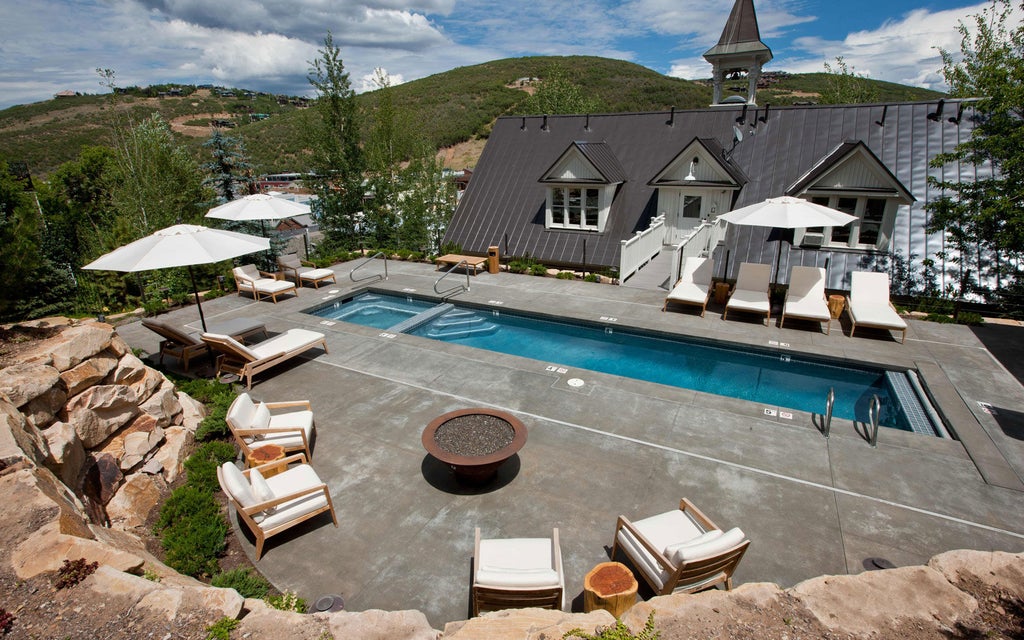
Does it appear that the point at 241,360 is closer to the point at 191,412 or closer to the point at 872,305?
the point at 191,412

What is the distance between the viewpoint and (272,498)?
18.2 ft

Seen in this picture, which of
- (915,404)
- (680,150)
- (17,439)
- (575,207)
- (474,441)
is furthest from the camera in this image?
(575,207)

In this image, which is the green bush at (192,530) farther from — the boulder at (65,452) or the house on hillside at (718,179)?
the house on hillside at (718,179)

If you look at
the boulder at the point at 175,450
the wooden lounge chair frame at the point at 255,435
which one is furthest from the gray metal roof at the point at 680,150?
the boulder at the point at 175,450

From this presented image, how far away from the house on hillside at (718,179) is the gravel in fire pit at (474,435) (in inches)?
389

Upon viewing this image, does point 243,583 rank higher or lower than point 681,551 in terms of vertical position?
lower

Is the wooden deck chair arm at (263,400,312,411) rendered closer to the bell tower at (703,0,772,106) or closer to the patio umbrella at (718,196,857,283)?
the patio umbrella at (718,196,857,283)

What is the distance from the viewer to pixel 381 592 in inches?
192

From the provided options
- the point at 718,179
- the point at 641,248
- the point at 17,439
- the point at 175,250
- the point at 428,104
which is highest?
the point at 428,104

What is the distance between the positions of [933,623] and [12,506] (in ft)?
25.8

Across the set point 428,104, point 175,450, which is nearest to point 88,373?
point 175,450

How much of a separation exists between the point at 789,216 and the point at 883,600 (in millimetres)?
9583

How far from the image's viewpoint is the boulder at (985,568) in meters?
3.96

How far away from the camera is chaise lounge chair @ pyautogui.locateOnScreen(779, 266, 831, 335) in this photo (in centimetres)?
1153
